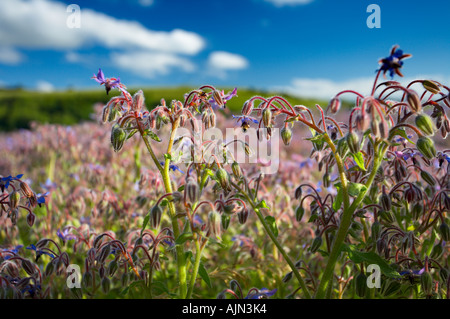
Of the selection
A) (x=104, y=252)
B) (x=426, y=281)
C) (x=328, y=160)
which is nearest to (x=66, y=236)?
(x=104, y=252)

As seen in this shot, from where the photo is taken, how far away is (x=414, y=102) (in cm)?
127

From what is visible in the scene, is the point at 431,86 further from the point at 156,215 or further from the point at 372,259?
the point at 156,215

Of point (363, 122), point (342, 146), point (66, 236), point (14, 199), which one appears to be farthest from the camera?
point (66, 236)

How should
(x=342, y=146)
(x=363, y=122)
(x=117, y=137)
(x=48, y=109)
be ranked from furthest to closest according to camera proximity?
(x=48, y=109), (x=117, y=137), (x=342, y=146), (x=363, y=122)

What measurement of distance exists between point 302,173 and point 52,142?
10.4 feet

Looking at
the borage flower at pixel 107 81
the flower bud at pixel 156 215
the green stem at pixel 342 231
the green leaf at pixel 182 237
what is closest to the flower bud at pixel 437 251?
the green stem at pixel 342 231

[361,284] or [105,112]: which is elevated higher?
[105,112]

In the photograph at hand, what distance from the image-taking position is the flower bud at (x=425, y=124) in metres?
1.32

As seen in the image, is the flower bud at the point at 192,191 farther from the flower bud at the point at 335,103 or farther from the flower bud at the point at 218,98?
the flower bud at the point at 335,103

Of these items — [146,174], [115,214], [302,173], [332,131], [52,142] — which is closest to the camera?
[332,131]

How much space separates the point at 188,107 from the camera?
161 centimetres

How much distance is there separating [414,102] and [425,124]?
0.37 feet

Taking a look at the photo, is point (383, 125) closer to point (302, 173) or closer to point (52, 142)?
point (302, 173)
